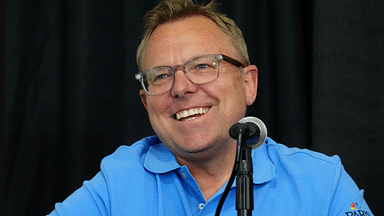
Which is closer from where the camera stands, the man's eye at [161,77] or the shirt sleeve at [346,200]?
the shirt sleeve at [346,200]

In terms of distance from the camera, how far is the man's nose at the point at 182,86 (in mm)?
1509

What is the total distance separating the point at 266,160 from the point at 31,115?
129 cm

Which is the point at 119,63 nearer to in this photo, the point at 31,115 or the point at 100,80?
the point at 100,80

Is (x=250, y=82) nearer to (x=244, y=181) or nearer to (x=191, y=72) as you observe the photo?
(x=191, y=72)

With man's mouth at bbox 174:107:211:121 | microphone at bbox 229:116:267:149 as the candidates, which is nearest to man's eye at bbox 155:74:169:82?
man's mouth at bbox 174:107:211:121

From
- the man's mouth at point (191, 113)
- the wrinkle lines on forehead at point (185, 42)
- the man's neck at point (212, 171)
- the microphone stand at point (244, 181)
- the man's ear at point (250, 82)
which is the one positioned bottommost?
the man's neck at point (212, 171)

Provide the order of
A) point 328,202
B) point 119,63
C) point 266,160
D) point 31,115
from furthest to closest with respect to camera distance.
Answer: point 119,63 → point 31,115 → point 266,160 → point 328,202

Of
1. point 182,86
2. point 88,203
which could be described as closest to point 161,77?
point 182,86

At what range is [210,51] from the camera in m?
1.58

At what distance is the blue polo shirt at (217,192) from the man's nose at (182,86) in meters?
0.31

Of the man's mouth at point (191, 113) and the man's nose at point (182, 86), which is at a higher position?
the man's nose at point (182, 86)

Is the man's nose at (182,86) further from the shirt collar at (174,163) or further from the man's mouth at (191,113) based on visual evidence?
the shirt collar at (174,163)

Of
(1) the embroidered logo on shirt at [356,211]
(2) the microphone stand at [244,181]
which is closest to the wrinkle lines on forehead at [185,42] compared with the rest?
(2) the microphone stand at [244,181]

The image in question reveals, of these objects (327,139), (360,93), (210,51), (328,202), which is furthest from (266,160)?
(360,93)
